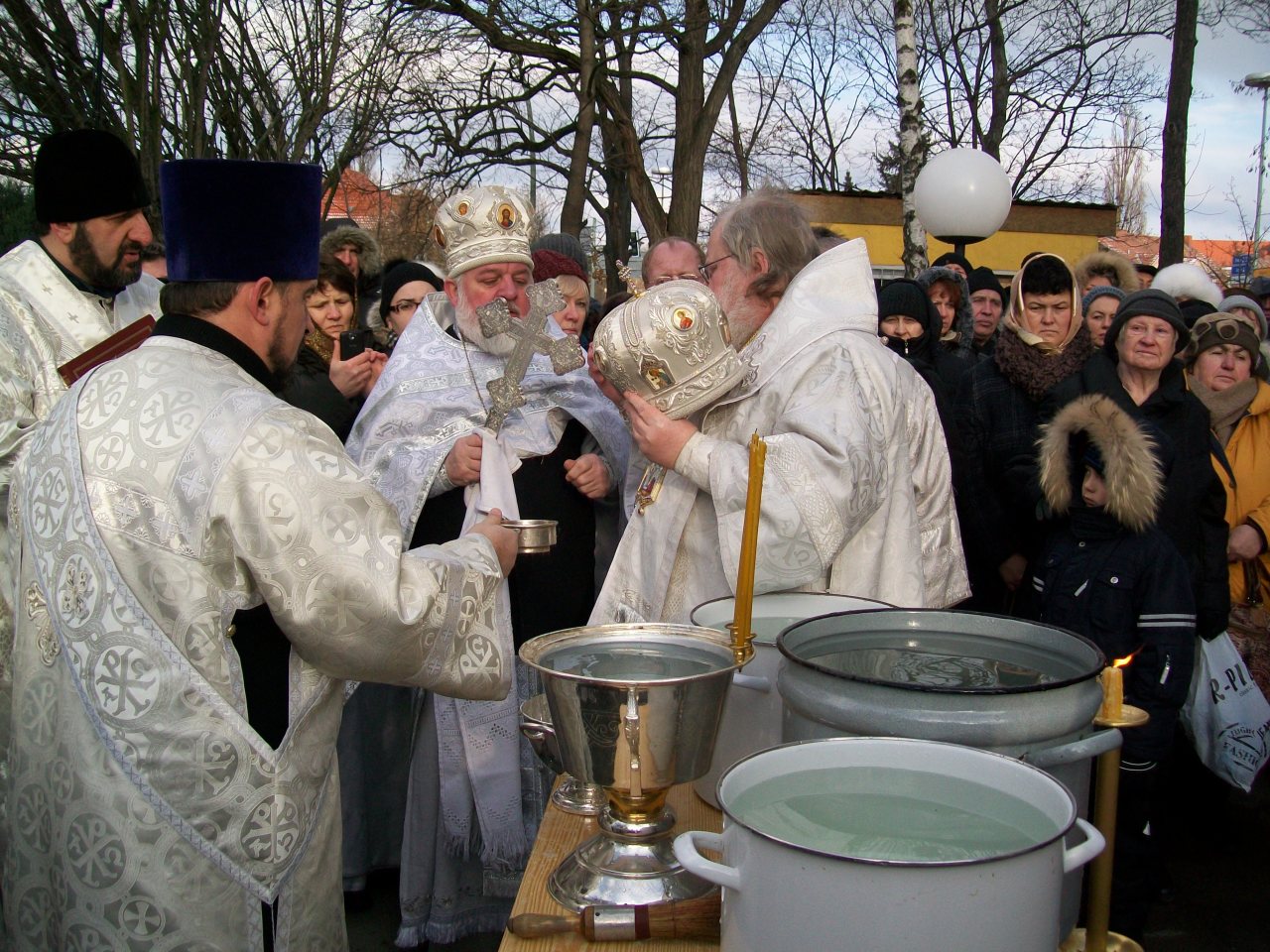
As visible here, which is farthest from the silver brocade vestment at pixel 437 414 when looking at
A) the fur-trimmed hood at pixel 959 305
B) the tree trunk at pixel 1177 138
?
the tree trunk at pixel 1177 138

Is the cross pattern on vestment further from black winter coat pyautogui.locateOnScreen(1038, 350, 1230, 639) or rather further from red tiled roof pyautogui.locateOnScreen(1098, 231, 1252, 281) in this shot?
red tiled roof pyautogui.locateOnScreen(1098, 231, 1252, 281)

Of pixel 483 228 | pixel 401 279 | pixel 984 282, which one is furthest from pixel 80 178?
pixel 984 282

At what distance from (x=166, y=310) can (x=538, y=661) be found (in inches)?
39.2

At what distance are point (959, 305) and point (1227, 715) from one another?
224 centimetres

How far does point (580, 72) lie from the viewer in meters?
13.2

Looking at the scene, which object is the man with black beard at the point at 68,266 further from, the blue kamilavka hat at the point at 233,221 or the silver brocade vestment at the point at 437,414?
the blue kamilavka hat at the point at 233,221

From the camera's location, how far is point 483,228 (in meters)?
3.06

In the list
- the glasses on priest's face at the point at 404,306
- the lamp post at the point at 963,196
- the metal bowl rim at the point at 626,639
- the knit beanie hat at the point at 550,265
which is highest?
the lamp post at the point at 963,196

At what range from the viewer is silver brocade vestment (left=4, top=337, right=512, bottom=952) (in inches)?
65.6

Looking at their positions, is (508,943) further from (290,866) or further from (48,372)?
(48,372)

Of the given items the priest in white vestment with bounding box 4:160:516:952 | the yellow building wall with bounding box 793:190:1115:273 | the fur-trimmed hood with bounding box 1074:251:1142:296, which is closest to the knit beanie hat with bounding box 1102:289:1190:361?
the fur-trimmed hood with bounding box 1074:251:1142:296

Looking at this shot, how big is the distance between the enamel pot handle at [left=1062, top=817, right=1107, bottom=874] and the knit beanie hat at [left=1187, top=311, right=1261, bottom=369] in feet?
12.4

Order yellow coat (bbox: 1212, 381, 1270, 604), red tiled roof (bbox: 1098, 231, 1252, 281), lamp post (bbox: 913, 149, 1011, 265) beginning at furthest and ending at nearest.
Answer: red tiled roof (bbox: 1098, 231, 1252, 281), lamp post (bbox: 913, 149, 1011, 265), yellow coat (bbox: 1212, 381, 1270, 604)

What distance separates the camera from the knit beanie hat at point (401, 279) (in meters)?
4.39
